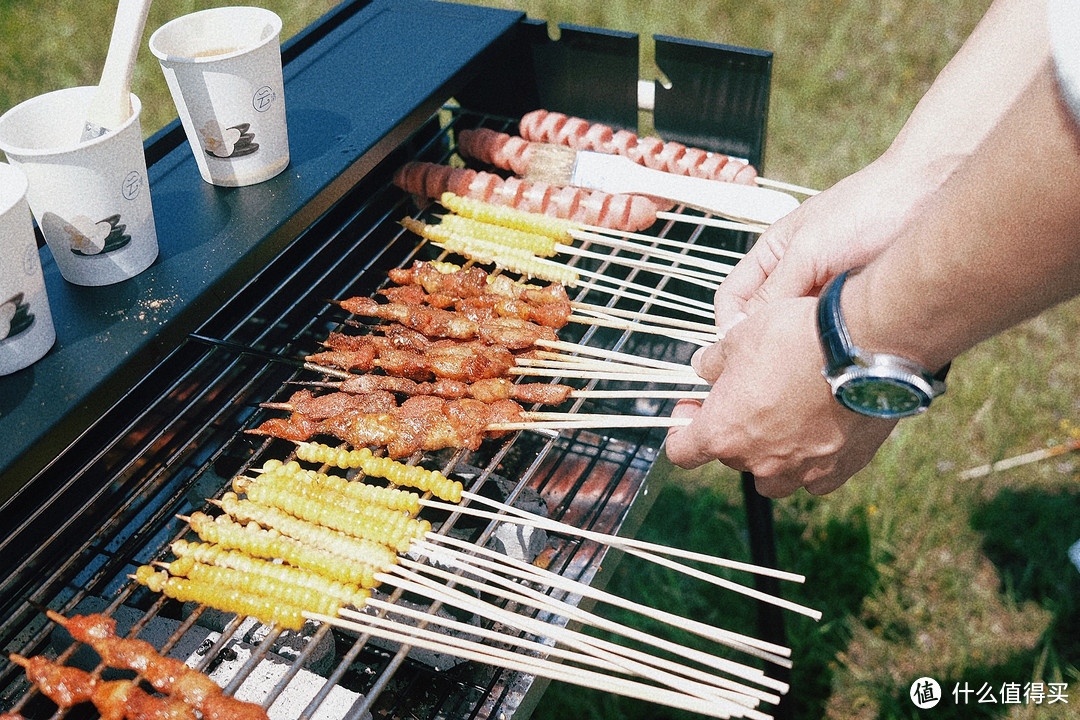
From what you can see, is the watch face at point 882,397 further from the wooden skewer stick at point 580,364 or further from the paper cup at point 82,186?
the paper cup at point 82,186

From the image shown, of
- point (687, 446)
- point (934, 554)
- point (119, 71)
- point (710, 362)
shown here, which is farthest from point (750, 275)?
point (934, 554)

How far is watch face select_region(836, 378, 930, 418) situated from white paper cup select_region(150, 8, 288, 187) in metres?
1.73

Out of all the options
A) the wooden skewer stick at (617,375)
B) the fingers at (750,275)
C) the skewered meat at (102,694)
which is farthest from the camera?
the fingers at (750,275)

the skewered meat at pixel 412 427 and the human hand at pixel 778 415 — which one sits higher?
the human hand at pixel 778 415

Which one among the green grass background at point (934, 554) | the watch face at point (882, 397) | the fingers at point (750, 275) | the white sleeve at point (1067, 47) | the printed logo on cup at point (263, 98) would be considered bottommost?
the green grass background at point (934, 554)

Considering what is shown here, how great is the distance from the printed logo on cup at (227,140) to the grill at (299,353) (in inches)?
5.1

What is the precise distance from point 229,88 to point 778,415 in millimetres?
1696

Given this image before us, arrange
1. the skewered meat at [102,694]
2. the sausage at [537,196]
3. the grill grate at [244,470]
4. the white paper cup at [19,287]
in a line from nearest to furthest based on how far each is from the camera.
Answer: the white paper cup at [19,287], the skewered meat at [102,694], the grill grate at [244,470], the sausage at [537,196]

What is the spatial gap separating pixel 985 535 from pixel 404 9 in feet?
12.4

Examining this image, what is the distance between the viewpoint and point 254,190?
258 centimetres

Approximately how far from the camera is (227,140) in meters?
2.46

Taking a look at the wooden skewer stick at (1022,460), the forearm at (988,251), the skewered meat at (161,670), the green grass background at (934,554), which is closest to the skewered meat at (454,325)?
the forearm at (988,251)

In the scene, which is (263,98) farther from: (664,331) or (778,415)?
(778,415)

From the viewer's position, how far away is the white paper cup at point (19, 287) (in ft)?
6.07
